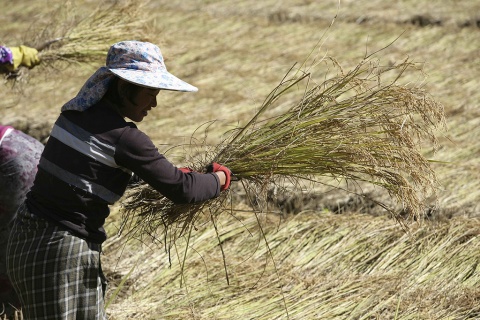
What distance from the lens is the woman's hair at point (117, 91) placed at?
213 centimetres

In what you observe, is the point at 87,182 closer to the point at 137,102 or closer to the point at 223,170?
the point at 137,102

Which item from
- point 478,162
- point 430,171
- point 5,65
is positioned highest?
point 5,65

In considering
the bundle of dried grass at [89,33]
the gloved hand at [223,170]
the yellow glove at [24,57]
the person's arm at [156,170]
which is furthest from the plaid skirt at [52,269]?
the bundle of dried grass at [89,33]

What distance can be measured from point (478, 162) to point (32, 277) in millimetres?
2442

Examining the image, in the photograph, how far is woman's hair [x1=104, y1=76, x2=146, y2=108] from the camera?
2.13 metres

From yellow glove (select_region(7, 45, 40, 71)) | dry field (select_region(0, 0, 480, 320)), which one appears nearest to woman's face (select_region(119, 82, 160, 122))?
dry field (select_region(0, 0, 480, 320))

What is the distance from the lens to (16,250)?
86.9 inches

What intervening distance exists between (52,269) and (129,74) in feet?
1.81

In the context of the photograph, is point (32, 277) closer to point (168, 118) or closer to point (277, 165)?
point (277, 165)

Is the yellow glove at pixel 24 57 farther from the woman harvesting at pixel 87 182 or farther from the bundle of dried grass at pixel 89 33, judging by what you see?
the woman harvesting at pixel 87 182

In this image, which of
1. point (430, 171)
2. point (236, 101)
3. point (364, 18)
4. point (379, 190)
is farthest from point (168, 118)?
point (430, 171)

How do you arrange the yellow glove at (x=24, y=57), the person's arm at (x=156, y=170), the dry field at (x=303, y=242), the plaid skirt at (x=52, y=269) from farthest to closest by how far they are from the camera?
1. the yellow glove at (x=24, y=57)
2. the dry field at (x=303, y=242)
3. the plaid skirt at (x=52, y=269)
4. the person's arm at (x=156, y=170)

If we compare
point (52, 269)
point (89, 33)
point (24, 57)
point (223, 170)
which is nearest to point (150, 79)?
point (223, 170)

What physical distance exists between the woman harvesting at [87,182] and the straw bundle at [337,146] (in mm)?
285
